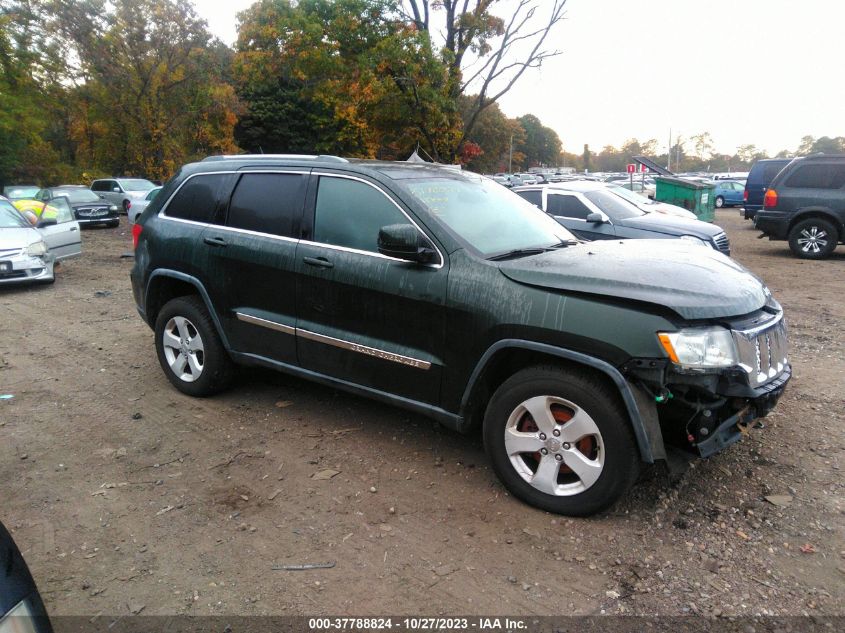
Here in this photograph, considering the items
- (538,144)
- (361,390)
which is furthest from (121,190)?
(538,144)

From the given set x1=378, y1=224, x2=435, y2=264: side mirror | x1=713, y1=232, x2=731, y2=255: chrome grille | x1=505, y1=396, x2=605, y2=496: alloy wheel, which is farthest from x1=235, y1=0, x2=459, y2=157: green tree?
x1=505, y1=396, x2=605, y2=496: alloy wheel

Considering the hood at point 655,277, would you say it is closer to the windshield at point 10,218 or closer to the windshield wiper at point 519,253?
the windshield wiper at point 519,253

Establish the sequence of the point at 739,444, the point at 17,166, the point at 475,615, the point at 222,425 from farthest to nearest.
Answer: the point at 17,166 < the point at 222,425 < the point at 739,444 < the point at 475,615

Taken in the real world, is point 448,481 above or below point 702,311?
below

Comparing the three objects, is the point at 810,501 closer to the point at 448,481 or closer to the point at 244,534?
the point at 448,481

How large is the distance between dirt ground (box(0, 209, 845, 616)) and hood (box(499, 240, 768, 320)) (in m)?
1.11

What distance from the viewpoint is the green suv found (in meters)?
3.10

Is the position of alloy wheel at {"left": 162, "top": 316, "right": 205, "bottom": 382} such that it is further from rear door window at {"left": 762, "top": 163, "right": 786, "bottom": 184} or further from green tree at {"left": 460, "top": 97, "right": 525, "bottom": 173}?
green tree at {"left": 460, "top": 97, "right": 525, "bottom": 173}

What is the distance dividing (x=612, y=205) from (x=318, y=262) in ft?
24.1

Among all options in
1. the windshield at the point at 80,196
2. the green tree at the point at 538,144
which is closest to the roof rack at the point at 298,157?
the windshield at the point at 80,196

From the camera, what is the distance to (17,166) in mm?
33688

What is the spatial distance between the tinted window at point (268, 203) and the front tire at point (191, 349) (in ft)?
2.59

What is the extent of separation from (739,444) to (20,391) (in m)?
5.50

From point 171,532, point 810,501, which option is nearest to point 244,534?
point 171,532
